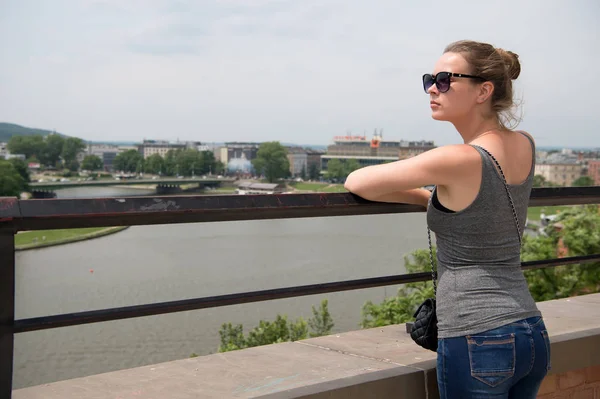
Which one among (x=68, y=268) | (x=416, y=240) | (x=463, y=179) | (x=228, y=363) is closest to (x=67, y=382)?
(x=228, y=363)

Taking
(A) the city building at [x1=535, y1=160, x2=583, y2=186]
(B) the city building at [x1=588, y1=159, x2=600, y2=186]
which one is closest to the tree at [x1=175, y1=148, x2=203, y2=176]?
(A) the city building at [x1=535, y1=160, x2=583, y2=186]

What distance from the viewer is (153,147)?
113938 mm

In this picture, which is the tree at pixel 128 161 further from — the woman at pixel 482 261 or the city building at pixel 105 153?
the woman at pixel 482 261

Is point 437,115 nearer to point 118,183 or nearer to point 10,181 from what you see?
point 10,181

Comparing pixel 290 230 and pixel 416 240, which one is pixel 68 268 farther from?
pixel 416 240

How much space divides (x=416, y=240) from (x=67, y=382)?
177ft

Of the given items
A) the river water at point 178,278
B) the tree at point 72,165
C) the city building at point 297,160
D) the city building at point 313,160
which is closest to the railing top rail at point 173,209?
the river water at point 178,278

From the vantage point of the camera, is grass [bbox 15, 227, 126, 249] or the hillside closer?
grass [bbox 15, 227, 126, 249]

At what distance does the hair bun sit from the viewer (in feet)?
5.44

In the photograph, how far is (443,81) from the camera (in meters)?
1.64

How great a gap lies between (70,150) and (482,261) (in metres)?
97.7

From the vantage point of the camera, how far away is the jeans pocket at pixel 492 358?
1483mm

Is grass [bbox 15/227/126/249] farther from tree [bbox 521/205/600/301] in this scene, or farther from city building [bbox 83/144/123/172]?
city building [bbox 83/144/123/172]

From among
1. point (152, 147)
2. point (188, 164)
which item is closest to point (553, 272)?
point (188, 164)
